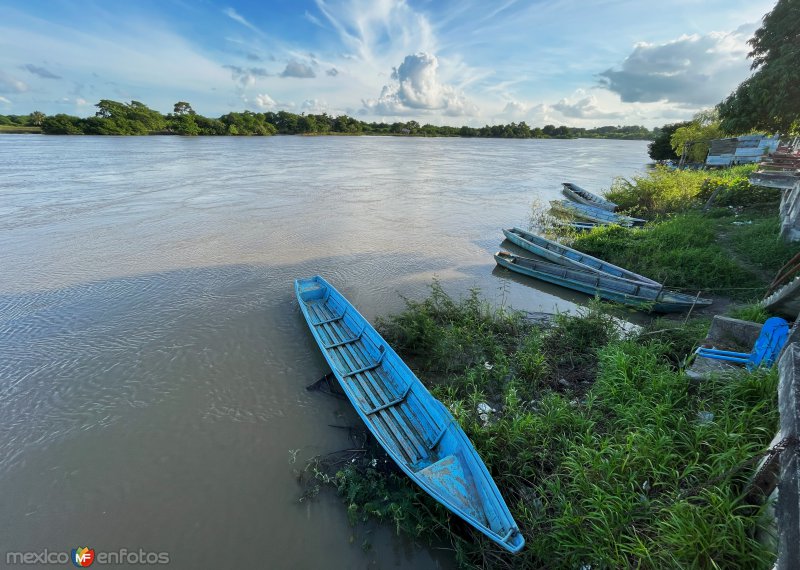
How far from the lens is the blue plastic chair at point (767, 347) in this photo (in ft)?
14.5

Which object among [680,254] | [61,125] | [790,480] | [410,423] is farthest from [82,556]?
[61,125]

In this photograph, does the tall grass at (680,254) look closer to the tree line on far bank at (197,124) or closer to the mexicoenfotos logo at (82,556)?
the mexicoenfotos logo at (82,556)

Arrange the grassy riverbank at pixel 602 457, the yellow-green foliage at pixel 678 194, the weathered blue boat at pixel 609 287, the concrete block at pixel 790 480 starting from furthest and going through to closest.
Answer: the yellow-green foliage at pixel 678 194, the weathered blue boat at pixel 609 287, the grassy riverbank at pixel 602 457, the concrete block at pixel 790 480

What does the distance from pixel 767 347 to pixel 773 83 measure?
38.8 feet

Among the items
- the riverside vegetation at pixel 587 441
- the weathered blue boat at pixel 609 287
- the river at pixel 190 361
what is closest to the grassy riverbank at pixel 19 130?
the river at pixel 190 361

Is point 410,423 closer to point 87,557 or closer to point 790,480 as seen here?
point 790,480

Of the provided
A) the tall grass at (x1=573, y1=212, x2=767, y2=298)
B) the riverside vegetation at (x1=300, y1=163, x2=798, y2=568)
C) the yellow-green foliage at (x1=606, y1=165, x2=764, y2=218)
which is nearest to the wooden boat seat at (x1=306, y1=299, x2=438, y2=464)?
the riverside vegetation at (x1=300, y1=163, x2=798, y2=568)

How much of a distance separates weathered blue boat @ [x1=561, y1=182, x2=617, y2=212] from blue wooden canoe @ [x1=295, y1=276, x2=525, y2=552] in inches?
639

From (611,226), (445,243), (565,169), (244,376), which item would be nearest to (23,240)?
(244,376)

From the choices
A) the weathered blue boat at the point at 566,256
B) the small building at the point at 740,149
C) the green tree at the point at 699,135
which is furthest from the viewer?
the green tree at the point at 699,135

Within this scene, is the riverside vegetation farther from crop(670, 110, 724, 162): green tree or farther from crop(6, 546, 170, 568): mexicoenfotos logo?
crop(670, 110, 724, 162): green tree

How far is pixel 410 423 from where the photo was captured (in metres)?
5.35

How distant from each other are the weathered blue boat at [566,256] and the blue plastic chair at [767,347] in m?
4.44

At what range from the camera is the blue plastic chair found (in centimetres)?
443
